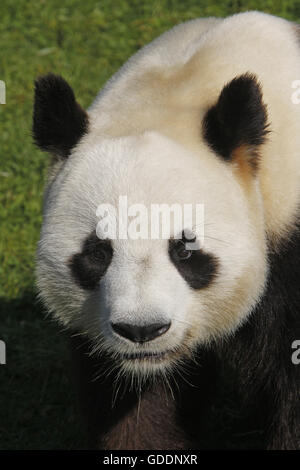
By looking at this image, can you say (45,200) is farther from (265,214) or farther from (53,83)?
(265,214)

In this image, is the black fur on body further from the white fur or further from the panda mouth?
the panda mouth

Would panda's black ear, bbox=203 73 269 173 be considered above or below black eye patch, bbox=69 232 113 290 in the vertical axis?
above

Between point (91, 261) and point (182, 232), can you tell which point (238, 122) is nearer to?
point (182, 232)

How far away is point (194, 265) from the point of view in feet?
12.6

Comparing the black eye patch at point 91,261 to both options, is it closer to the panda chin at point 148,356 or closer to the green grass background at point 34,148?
the panda chin at point 148,356

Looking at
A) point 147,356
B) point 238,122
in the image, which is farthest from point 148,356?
point 238,122

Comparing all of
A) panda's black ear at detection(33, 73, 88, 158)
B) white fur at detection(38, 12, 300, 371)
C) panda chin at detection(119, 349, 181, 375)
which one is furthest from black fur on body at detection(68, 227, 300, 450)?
panda's black ear at detection(33, 73, 88, 158)

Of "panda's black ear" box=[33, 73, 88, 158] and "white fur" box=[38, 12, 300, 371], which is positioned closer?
"white fur" box=[38, 12, 300, 371]

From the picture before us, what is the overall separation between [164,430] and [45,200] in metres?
1.27

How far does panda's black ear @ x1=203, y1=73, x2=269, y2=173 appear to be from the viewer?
3.76 meters

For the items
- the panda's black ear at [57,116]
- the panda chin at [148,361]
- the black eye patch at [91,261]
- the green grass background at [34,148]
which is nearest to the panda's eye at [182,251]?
the black eye patch at [91,261]

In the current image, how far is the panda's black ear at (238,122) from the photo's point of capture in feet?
12.3

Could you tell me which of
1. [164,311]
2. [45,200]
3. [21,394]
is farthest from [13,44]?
[164,311]

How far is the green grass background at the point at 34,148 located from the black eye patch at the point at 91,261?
172 centimetres
